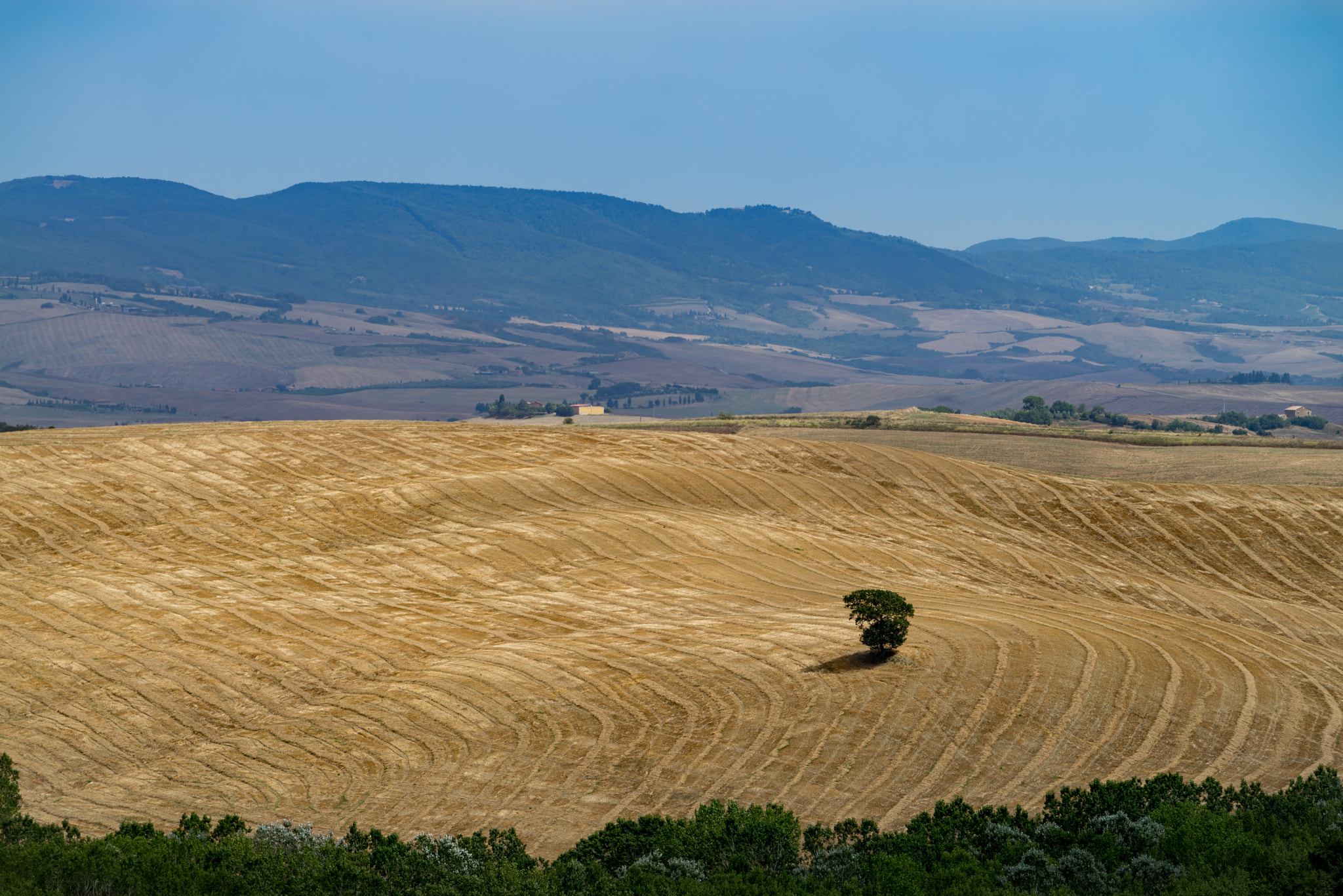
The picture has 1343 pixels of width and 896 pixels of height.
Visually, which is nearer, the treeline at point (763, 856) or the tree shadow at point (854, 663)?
the treeline at point (763, 856)

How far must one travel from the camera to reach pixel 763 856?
2367 centimetres

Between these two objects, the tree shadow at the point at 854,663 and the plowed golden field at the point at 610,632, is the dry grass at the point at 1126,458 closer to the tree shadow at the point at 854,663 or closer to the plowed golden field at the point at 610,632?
the plowed golden field at the point at 610,632

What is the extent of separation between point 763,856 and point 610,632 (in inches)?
740

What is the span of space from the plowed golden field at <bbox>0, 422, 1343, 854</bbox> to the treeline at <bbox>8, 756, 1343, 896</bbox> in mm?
2983

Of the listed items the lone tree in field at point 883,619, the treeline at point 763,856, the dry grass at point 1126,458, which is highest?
the dry grass at point 1126,458

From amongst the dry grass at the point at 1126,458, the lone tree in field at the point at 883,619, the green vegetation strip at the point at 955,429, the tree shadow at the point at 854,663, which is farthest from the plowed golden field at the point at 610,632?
the green vegetation strip at the point at 955,429

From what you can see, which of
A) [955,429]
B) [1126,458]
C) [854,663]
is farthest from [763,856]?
[955,429]

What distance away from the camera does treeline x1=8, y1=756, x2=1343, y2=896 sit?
2194cm

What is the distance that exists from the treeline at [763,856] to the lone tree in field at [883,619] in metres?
11.2

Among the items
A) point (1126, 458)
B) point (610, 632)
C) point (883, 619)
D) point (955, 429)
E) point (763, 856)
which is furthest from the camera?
point (955, 429)

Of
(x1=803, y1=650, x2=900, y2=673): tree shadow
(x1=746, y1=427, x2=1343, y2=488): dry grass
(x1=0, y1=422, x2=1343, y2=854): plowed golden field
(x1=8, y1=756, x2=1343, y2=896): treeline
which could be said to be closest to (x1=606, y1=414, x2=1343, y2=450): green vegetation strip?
(x1=746, y1=427, x2=1343, y2=488): dry grass

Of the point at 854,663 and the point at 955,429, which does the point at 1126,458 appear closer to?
the point at 955,429

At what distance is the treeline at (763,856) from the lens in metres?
21.9

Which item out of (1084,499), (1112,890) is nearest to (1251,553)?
(1084,499)
